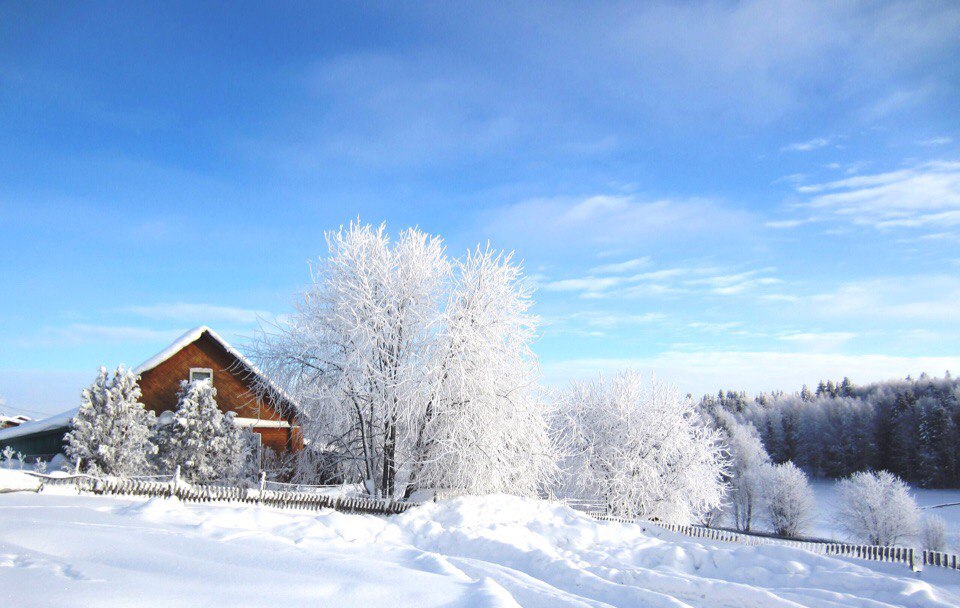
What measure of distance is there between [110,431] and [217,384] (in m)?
6.70

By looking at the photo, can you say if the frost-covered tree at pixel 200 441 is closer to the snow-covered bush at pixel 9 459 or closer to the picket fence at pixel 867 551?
the snow-covered bush at pixel 9 459

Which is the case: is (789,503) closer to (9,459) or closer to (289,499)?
(289,499)

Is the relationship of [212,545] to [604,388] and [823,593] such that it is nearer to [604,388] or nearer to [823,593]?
[823,593]

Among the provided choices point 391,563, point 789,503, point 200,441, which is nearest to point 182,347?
point 200,441

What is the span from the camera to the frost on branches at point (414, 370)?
19188mm

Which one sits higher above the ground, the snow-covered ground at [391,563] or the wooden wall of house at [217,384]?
the wooden wall of house at [217,384]

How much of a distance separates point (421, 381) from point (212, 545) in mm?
10621

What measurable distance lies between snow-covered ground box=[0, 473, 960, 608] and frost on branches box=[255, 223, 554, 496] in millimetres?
2564

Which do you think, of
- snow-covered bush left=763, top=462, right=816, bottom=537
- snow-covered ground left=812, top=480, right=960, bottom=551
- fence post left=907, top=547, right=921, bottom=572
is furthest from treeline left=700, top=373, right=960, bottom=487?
fence post left=907, top=547, right=921, bottom=572

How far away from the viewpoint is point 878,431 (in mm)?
77375

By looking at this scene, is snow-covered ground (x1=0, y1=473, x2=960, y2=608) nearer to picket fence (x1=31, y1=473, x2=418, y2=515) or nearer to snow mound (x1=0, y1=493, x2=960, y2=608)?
snow mound (x1=0, y1=493, x2=960, y2=608)

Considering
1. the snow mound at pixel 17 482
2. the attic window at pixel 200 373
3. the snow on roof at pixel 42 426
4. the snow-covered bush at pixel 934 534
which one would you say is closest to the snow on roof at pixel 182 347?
the attic window at pixel 200 373

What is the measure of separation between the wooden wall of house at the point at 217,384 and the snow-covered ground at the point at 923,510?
51402mm

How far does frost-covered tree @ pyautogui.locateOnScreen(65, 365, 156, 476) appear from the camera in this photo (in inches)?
800
